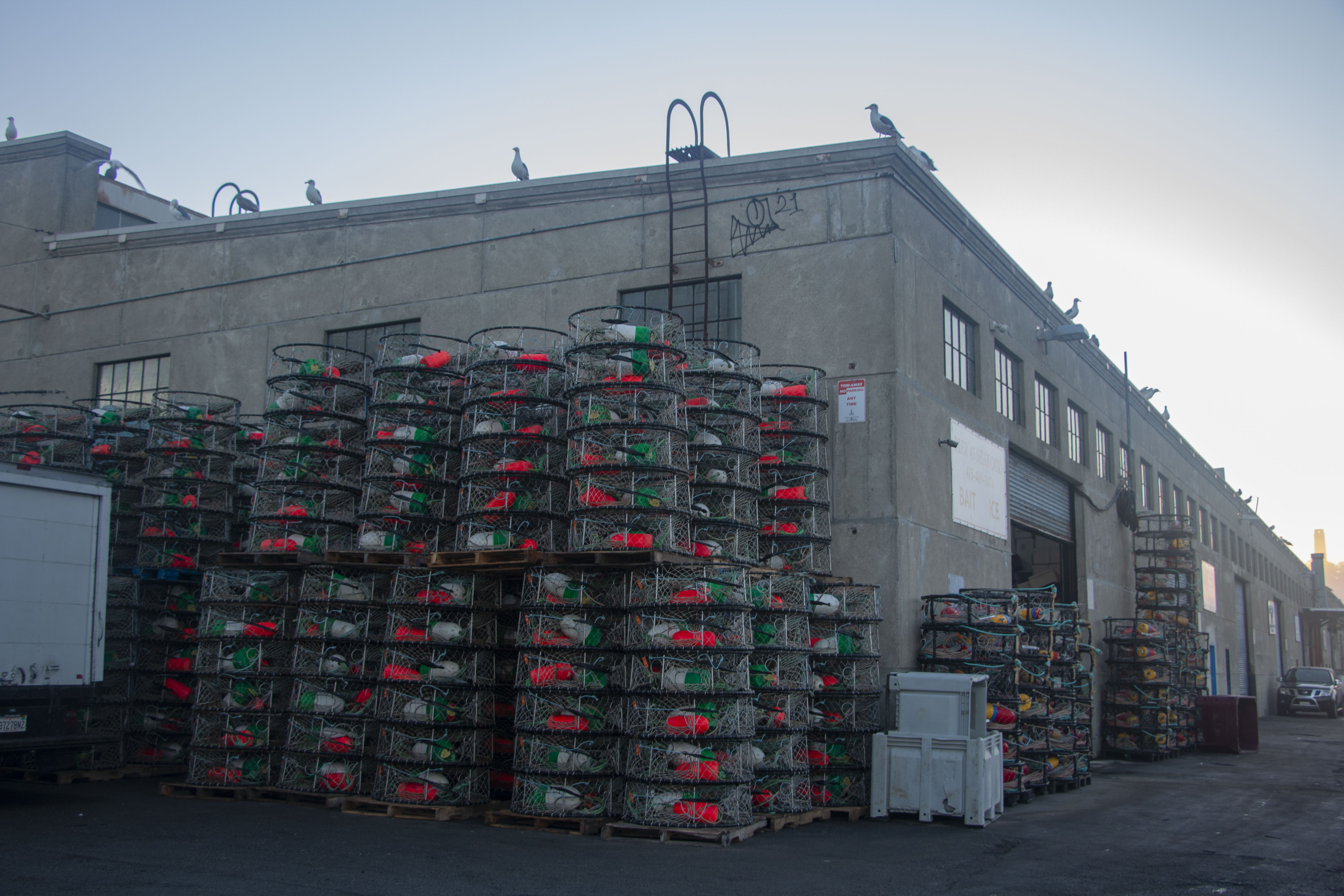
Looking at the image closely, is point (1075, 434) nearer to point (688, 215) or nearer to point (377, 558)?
point (688, 215)

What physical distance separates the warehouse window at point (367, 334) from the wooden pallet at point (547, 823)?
34.3 ft

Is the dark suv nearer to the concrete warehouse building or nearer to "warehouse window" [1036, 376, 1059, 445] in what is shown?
the concrete warehouse building

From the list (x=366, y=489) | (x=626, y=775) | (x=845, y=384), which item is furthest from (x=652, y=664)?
(x=845, y=384)

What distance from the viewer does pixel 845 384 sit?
16.0 m

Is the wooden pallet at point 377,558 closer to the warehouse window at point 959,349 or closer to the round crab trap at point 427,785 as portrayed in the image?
the round crab trap at point 427,785

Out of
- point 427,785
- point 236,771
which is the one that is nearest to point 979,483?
point 427,785

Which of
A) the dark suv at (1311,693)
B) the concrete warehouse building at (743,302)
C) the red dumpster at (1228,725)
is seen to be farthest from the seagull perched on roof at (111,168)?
the dark suv at (1311,693)

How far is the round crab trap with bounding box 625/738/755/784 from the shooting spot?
1057 cm

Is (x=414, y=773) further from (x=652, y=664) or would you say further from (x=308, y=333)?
(x=308, y=333)

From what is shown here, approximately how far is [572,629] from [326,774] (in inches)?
137

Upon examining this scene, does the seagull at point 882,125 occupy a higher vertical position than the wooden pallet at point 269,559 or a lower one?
higher

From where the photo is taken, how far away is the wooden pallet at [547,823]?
35.8 ft

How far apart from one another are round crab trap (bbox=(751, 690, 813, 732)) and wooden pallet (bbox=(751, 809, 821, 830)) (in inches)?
34.6

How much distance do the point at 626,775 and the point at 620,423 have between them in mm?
3597
